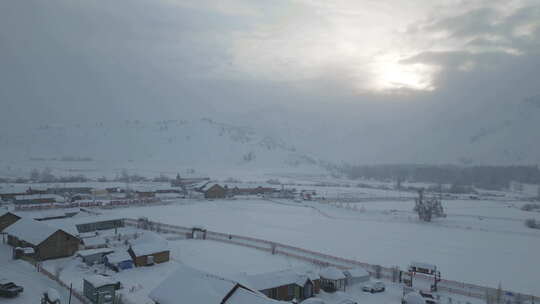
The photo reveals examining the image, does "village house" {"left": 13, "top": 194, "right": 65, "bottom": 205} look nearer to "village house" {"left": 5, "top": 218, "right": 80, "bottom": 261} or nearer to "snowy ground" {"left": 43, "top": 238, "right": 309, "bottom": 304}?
"village house" {"left": 5, "top": 218, "right": 80, "bottom": 261}

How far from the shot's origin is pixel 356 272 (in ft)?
52.1

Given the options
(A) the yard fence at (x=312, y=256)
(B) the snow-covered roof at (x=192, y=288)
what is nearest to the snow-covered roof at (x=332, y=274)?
(A) the yard fence at (x=312, y=256)

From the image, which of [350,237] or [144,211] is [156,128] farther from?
[350,237]

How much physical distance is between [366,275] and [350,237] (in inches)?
361

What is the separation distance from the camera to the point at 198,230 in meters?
23.5

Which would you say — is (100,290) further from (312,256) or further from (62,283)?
(312,256)

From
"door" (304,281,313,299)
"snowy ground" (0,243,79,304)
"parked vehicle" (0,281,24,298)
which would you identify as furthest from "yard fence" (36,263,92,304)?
"door" (304,281,313,299)

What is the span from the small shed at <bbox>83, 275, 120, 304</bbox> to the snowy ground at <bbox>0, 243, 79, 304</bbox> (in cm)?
49

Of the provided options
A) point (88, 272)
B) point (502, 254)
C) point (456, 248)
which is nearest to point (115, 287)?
point (88, 272)

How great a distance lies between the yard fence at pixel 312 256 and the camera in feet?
49.2

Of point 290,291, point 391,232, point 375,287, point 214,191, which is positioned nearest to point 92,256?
point 290,291

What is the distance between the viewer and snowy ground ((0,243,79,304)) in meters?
12.1

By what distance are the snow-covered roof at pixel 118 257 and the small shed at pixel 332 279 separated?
9051 millimetres

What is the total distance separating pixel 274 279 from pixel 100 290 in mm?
6197
